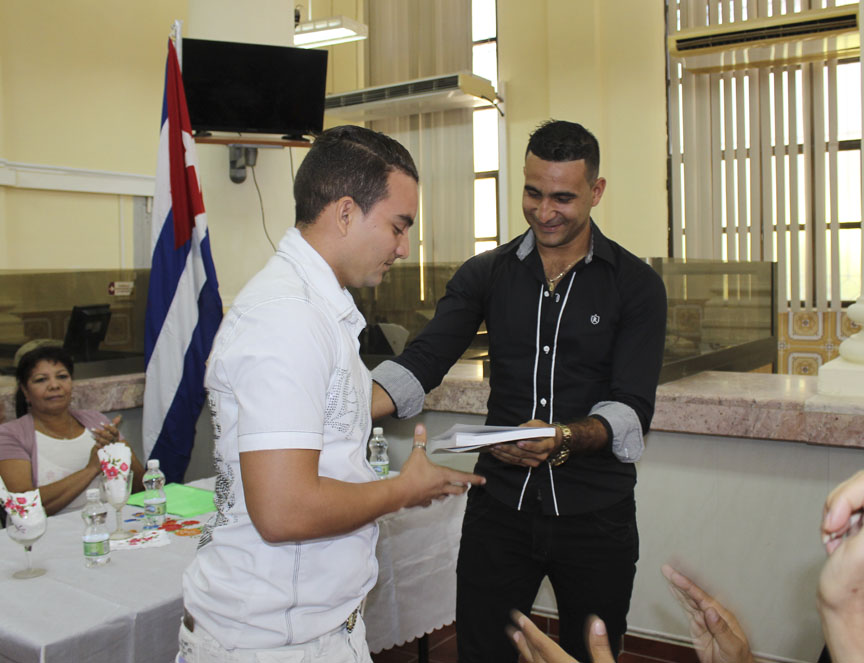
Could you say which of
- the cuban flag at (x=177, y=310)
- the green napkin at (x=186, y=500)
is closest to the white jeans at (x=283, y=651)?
the green napkin at (x=186, y=500)

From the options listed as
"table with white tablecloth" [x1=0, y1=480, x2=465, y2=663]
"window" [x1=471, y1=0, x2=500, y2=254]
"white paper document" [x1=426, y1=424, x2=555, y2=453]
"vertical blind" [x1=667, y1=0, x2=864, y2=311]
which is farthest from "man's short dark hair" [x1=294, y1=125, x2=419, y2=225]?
"window" [x1=471, y1=0, x2=500, y2=254]

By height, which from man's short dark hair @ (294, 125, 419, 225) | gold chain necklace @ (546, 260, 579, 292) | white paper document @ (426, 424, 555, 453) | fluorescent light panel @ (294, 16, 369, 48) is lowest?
white paper document @ (426, 424, 555, 453)

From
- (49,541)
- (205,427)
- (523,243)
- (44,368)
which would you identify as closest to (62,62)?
(205,427)

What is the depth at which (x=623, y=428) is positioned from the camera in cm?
185

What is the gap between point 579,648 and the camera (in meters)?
1.94

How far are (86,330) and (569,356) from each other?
8.95ft

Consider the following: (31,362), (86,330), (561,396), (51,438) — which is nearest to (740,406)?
(561,396)

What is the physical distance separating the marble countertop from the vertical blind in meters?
3.88

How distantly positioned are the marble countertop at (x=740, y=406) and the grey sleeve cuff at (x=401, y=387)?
3.79ft

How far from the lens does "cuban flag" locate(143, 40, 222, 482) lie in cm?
383

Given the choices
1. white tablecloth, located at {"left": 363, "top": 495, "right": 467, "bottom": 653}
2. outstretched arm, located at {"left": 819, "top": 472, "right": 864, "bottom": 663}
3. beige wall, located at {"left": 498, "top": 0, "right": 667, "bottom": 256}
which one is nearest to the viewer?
outstretched arm, located at {"left": 819, "top": 472, "right": 864, "bottom": 663}

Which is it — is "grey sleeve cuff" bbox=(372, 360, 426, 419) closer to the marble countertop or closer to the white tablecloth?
the white tablecloth

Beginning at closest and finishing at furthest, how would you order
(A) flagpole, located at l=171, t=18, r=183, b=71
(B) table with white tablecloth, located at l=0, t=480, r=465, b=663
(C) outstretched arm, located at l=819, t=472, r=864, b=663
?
(C) outstretched arm, located at l=819, t=472, r=864, b=663 → (B) table with white tablecloth, located at l=0, t=480, r=465, b=663 → (A) flagpole, located at l=171, t=18, r=183, b=71

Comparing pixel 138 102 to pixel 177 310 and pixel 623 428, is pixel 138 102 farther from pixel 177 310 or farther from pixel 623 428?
pixel 623 428
